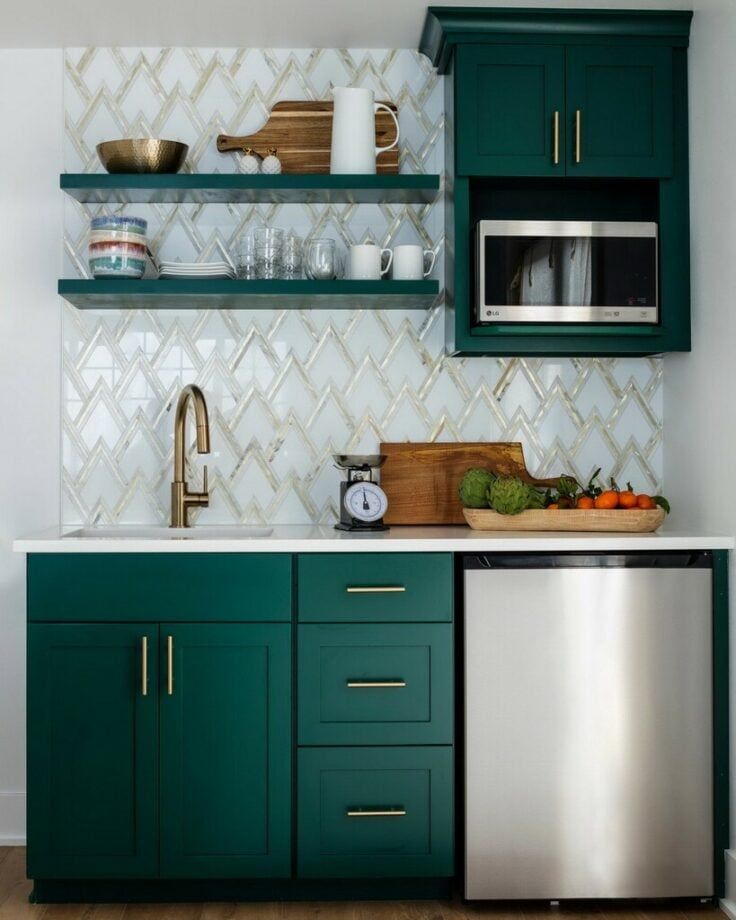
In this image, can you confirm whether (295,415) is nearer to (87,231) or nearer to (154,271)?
(154,271)

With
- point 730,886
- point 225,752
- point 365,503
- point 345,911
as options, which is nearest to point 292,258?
point 365,503

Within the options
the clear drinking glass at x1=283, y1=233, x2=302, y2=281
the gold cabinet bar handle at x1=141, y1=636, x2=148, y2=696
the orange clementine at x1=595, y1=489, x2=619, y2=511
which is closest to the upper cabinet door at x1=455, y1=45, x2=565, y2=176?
the clear drinking glass at x1=283, y1=233, x2=302, y2=281

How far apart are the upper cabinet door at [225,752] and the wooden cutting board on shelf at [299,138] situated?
1.50 metres

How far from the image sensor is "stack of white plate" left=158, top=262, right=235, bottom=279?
9.62 feet

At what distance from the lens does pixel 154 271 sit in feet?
10.3

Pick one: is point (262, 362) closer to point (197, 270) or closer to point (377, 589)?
point (197, 270)

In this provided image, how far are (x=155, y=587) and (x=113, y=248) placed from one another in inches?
40.5

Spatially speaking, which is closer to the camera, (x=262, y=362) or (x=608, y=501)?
(x=608, y=501)

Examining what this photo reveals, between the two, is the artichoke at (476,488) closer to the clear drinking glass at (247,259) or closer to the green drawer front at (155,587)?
the green drawer front at (155,587)

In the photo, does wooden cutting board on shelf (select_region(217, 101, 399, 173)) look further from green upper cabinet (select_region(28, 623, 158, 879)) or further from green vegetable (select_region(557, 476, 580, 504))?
green upper cabinet (select_region(28, 623, 158, 879))

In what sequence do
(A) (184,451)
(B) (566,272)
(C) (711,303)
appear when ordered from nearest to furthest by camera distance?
(C) (711,303), (B) (566,272), (A) (184,451)

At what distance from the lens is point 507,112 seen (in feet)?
9.53

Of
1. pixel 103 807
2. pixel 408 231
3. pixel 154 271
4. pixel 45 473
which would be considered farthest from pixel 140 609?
pixel 408 231

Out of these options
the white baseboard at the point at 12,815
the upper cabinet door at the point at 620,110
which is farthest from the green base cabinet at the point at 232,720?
the upper cabinet door at the point at 620,110
